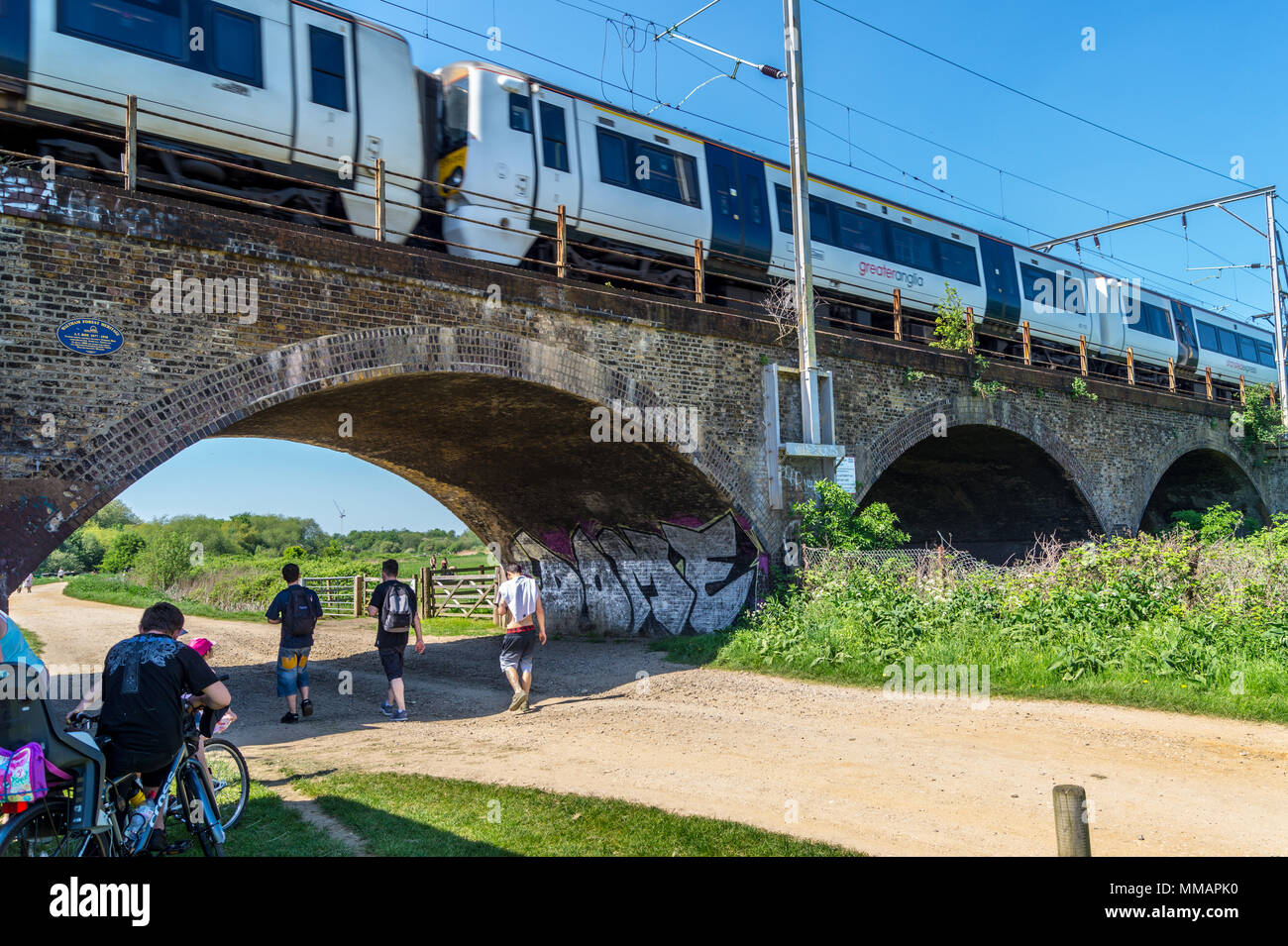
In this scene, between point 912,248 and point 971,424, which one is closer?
point 971,424

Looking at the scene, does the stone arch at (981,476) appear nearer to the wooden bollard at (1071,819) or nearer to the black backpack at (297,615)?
the black backpack at (297,615)

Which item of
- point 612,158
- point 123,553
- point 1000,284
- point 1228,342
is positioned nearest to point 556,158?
point 612,158

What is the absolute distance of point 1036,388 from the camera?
1958 centimetres

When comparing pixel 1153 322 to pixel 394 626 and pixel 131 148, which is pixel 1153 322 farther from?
pixel 131 148

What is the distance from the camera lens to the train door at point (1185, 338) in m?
28.6

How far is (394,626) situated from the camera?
9898 millimetres

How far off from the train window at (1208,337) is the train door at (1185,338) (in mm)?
573

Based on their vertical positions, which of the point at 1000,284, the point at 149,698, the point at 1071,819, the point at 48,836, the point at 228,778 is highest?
the point at 1000,284

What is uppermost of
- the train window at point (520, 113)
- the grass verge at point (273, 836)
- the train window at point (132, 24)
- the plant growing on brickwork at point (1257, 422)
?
the train window at point (520, 113)

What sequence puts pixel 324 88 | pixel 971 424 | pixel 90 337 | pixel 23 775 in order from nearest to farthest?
pixel 23 775 < pixel 90 337 < pixel 324 88 < pixel 971 424

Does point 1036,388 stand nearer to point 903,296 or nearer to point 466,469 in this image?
point 903,296

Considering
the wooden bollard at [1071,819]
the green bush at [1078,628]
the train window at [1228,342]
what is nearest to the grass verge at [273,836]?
the wooden bollard at [1071,819]

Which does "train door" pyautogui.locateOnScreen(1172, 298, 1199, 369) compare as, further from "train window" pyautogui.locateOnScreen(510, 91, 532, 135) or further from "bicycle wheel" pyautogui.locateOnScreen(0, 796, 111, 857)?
"bicycle wheel" pyautogui.locateOnScreen(0, 796, 111, 857)

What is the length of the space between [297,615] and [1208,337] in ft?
104
